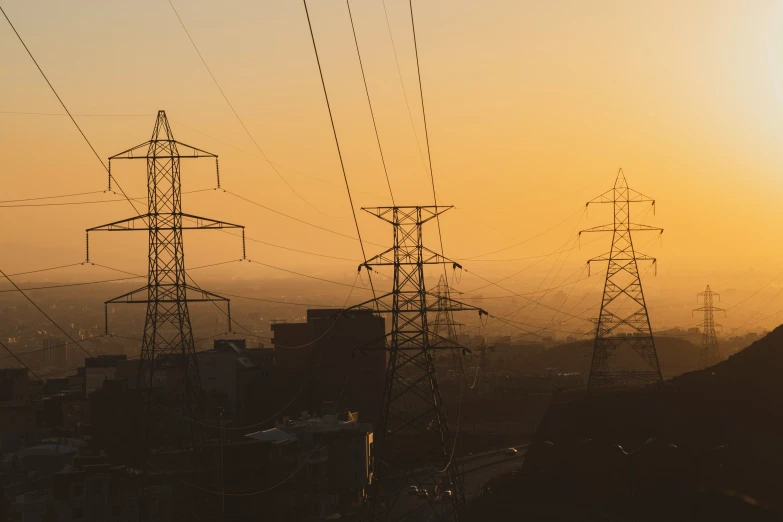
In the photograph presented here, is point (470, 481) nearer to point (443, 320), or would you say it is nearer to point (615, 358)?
point (443, 320)

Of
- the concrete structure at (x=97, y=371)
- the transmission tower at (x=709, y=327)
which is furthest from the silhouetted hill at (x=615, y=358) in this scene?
the concrete structure at (x=97, y=371)

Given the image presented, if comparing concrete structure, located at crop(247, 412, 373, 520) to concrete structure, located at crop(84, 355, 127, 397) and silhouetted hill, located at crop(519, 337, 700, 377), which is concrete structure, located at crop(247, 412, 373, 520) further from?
silhouetted hill, located at crop(519, 337, 700, 377)

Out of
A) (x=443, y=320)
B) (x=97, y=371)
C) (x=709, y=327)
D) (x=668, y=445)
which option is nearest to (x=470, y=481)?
(x=668, y=445)

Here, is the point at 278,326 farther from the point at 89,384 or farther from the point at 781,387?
the point at 781,387

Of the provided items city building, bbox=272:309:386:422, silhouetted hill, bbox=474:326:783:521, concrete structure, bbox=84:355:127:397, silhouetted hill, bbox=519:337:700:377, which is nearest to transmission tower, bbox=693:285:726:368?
silhouetted hill, bbox=519:337:700:377

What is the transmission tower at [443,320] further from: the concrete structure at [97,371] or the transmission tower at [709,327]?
the concrete structure at [97,371]

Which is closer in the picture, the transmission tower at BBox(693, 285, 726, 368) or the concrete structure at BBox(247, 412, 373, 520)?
the concrete structure at BBox(247, 412, 373, 520)
